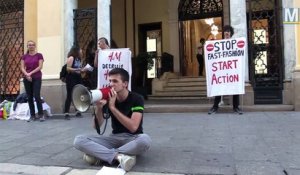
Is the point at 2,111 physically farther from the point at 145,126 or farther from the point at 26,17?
the point at 145,126

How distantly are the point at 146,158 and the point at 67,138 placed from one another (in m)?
2.15

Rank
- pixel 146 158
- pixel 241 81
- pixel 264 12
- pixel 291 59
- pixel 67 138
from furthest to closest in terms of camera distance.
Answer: pixel 264 12
pixel 291 59
pixel 241 81
pixel 67 138
pixel 146 158

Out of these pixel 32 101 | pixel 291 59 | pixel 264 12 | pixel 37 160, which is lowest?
pixel 37 160

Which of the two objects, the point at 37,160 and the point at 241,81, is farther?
the point at 241,81

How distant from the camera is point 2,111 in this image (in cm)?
1038

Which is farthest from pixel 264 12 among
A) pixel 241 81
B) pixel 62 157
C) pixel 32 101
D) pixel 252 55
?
pixel 62 157

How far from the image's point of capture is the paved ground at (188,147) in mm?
4590

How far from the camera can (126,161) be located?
447cm

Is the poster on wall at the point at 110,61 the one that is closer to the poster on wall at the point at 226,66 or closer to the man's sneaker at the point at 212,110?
the poster on wall at the point at 226,66

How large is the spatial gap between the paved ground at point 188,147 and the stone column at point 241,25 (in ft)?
3.51

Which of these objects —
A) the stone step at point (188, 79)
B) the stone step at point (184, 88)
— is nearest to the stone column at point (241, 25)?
the stone step at point (184, 88)

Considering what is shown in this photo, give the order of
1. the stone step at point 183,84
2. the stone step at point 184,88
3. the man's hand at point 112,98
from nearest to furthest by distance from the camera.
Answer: the man's hand at point 112,98 < the stone step at point 184,88 < the stone step at point 183,84

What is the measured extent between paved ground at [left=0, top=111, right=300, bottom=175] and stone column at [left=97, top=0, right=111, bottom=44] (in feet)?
10.3

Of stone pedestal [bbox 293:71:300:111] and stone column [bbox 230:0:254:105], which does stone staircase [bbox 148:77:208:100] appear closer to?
stone column [bbox 230:0:254:105]
